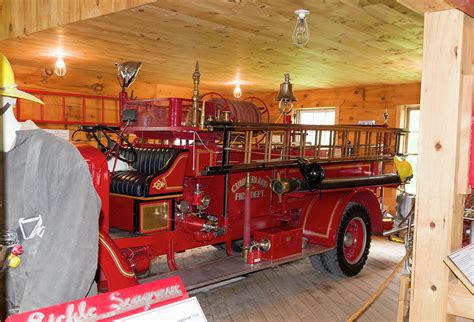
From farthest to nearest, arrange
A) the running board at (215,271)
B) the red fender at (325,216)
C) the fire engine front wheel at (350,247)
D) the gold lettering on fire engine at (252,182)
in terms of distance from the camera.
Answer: the fire engine front wheel at (350,247) → the red fender at (325,216) → the gold lettering on fire engine at (252,182) → the running board at (215,271)

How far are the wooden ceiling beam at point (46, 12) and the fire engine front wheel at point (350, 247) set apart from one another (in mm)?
3141

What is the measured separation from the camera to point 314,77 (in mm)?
8070

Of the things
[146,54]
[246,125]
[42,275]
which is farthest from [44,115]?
[42,275]

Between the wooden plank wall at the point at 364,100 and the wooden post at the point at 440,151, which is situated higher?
the wooden plank wall at the point at 364,100

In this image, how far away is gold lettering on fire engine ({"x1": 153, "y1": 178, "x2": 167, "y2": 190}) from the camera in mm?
4035

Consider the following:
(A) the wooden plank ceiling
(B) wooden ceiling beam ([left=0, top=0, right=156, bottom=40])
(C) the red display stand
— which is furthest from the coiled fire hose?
(B) wooden ceiling beam ([left=0, top=0, right=156, bottom=40])

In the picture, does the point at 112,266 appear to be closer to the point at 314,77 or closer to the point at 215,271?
the point at 215,271

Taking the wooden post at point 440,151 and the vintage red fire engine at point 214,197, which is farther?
the vintage red fire engine at point 214,197

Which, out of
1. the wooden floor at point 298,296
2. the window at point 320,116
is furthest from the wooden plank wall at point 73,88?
the wooden floor at point 298,296

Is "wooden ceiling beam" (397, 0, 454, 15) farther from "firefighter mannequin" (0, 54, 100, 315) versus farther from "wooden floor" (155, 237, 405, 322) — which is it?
"wooden floor" (155, 237, 405, 322)

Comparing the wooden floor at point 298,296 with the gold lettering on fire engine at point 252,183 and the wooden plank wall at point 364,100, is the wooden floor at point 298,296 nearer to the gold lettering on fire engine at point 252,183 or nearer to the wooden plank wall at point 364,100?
the gold lettering on fire engine at point 252,183

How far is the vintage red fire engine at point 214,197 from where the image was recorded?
3.94 metres

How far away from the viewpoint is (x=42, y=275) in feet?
5.63

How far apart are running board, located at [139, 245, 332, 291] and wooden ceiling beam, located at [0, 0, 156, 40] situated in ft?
7.58
